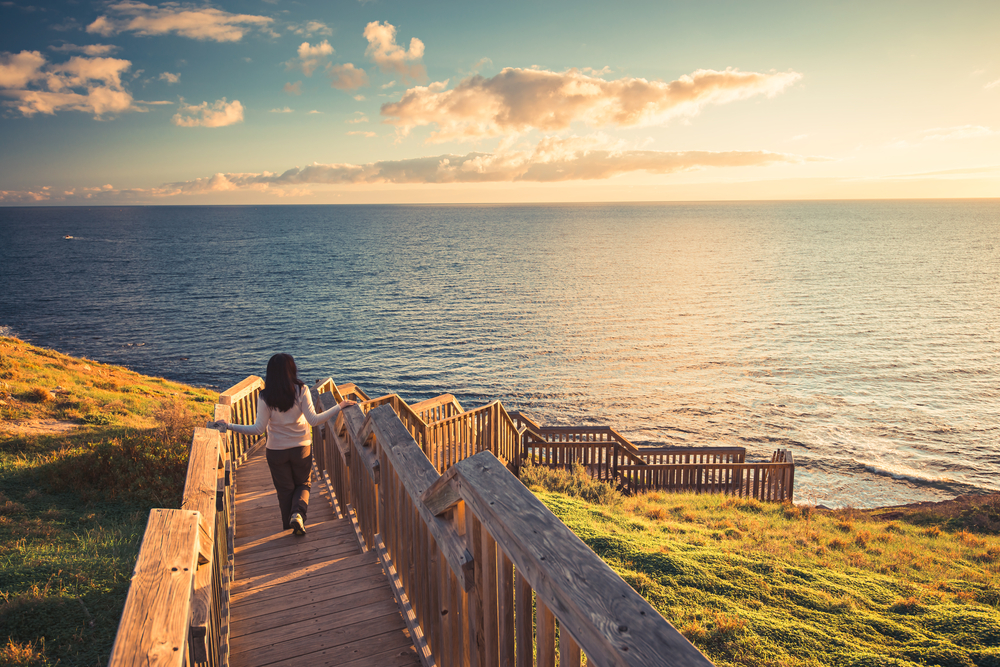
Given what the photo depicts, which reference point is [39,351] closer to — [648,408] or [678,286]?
[648,408]

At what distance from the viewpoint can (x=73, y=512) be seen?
7129 mm

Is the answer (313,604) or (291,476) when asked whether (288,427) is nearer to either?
(291,476)

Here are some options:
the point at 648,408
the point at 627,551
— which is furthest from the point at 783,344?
the point at 627,551

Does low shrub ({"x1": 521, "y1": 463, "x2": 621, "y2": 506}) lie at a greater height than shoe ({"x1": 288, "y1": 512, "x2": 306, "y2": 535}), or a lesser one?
lesser

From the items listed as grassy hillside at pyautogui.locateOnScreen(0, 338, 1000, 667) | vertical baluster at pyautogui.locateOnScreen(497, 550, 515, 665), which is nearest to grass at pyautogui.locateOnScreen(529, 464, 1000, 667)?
grassy hillside at pyautogui.locateOnScreen(0, 338, 1000, 667)

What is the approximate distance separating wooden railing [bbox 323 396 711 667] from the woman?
1088mm

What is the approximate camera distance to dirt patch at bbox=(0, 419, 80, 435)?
10633mm

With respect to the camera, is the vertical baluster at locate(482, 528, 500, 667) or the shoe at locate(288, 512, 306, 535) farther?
the shoe at locate(288, 512, 306, 535)

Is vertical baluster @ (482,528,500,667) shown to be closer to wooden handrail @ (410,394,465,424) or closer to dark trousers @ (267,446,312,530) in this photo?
dark trousers @ (267,446,312,530)

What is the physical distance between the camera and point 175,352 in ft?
122

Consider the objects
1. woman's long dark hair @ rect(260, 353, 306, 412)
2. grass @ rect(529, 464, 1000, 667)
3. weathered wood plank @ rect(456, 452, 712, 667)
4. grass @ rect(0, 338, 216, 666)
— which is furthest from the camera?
grass @ rect(529, 464, 1000, 667)

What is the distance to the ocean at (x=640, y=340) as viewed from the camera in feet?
74.0

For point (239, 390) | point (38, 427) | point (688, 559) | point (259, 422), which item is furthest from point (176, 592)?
point (38, 427)

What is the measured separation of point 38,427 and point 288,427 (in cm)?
1019
